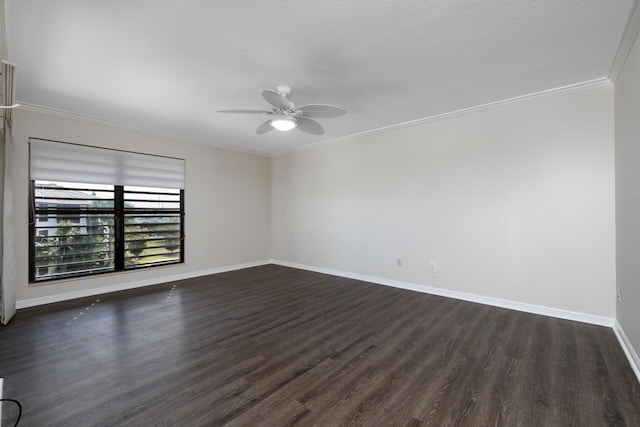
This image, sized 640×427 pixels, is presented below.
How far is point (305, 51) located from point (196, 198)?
3.76 m

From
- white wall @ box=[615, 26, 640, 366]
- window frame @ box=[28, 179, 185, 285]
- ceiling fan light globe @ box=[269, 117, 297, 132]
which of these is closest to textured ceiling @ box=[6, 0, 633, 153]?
white wall @ box=[615, 26, 640, 366]

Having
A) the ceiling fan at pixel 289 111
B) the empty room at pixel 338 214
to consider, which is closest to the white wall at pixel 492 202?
the empty room at pixel 338 214

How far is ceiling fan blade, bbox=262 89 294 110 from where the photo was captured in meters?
2.43

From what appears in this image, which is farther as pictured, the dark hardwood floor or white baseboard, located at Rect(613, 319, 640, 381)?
white baseboard, located at Rect(613, 319, 640, 381)

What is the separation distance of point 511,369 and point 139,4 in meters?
3.76

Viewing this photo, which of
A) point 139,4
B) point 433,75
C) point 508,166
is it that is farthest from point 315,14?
point 508,166

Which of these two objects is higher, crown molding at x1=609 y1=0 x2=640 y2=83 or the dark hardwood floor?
crown molding at x1=609 y1=0 x2=640 y2=83

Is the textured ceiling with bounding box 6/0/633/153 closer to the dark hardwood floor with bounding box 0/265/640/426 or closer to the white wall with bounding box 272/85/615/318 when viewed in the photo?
the white wall with bounding box 272/85/615/318

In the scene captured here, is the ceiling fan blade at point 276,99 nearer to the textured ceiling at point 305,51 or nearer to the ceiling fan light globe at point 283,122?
the ceiling fan light globe at point 283,122

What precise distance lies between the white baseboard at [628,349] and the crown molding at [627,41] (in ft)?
7.97

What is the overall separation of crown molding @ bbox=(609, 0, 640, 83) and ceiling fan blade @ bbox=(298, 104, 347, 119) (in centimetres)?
213

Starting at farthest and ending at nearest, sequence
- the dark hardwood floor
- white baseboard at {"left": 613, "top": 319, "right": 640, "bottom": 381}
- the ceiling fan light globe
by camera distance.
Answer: the ceiling fan light globe, white baseboard at {"left": 613, "top": 319, "right": 640, "bottom": 381}, the dark hardwood floor

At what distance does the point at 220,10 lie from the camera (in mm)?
1920

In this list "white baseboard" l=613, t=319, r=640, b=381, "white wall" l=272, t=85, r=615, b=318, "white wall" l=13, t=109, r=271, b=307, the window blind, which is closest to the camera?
"white baseboard" l=613, t=319, r=640, b=381
